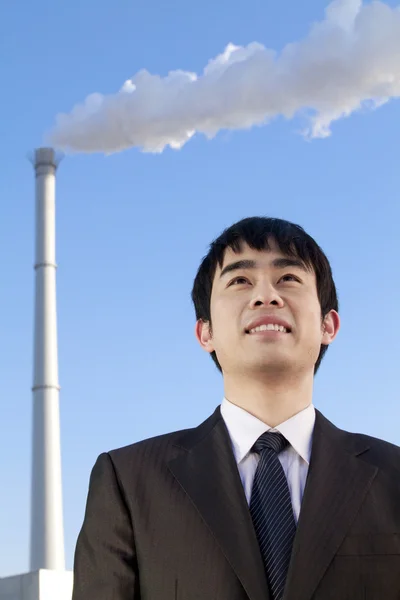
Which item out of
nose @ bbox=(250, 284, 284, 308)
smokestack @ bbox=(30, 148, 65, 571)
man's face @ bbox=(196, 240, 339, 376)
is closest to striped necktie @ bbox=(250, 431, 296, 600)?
man's face @ bbox=(196, 240, 339, 376)

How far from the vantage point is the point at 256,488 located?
8.27 feet

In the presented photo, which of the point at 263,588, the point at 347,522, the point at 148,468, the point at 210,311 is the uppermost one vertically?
the point at 210,311

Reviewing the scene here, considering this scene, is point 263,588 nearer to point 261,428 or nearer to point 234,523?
point 234,523

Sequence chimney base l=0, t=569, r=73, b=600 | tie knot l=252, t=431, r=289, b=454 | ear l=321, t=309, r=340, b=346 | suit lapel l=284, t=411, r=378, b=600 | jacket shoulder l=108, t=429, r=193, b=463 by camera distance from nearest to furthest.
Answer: suit lapel l=284, t=411, r=378, b=600
tie knot l=252, t=431, r=289, b=454
jacket shoulder l=108, t=429, r=193, b=463
ear l=321, t=309, r=340, b=346
chimney base l=0, t=569, r=73, b=600

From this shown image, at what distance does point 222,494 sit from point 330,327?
29.2 inches

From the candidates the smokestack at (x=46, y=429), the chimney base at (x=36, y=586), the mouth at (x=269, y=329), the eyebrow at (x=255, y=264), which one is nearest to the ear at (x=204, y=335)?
the eyebrow at (x=255, y=264)

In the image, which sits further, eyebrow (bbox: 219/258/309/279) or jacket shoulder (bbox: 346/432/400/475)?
eyebrow (bbox: 219/258/309/279)

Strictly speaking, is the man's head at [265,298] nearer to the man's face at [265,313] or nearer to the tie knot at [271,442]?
the man's face at [265,313]

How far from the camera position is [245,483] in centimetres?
258

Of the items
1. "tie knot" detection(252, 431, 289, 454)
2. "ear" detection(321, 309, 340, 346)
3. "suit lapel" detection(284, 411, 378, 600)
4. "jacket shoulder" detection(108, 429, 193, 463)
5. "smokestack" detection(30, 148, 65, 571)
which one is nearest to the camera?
"suit lapel" detection(284, 411, 378, 600)

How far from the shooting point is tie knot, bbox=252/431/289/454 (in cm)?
260

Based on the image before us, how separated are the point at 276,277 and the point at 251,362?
0.99 ft

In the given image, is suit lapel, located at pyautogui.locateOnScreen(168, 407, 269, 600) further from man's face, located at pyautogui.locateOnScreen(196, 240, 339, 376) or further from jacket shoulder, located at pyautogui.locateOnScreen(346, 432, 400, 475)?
jacket shoulder, located at pyautogui.locateOnScreen(346, 432, 400, 475)

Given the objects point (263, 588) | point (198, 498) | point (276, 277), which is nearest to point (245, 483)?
point (198, 498)
